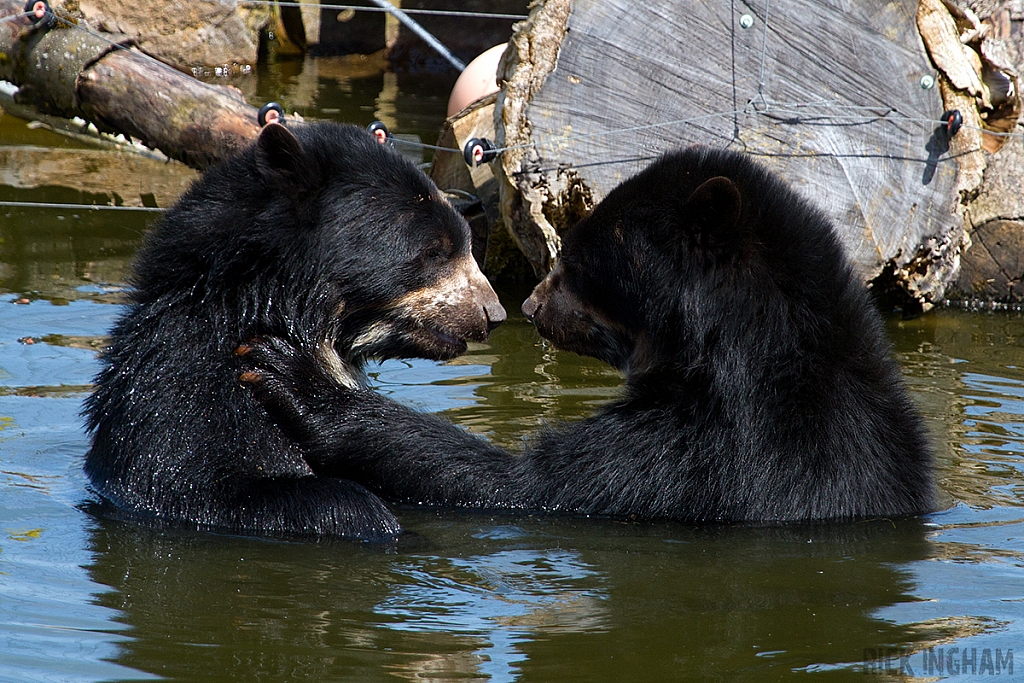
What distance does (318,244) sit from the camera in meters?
4.77

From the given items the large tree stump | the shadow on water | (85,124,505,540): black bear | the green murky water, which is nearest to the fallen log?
the large tree stump

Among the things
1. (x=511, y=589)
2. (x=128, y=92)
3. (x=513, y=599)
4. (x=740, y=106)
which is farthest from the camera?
(x=128, y=92)

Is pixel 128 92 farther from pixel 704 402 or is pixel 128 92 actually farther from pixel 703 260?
pixel 704 402

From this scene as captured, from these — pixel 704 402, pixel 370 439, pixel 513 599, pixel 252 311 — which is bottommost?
pixel 513 599

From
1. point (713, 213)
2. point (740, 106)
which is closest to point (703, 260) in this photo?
point (713, 213)

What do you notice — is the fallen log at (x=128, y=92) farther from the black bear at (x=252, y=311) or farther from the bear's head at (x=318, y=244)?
the black bear at (x=252, y=311)

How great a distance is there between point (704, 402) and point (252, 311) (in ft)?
6.02

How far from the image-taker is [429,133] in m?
12.9

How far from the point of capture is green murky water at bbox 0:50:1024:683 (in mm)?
3432

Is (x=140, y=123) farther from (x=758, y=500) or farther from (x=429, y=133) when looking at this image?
(x=758, y=500)

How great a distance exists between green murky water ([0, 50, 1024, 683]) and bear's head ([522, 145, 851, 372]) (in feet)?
2.64

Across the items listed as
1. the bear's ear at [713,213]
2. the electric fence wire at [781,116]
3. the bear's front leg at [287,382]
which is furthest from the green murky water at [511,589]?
the electric fence wire at [781,116]

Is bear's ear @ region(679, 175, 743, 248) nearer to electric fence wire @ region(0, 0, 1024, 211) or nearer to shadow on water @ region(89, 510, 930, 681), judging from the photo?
shadow on water @ region(89, 510, 930, 681)

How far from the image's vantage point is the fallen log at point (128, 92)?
8.46 metres
